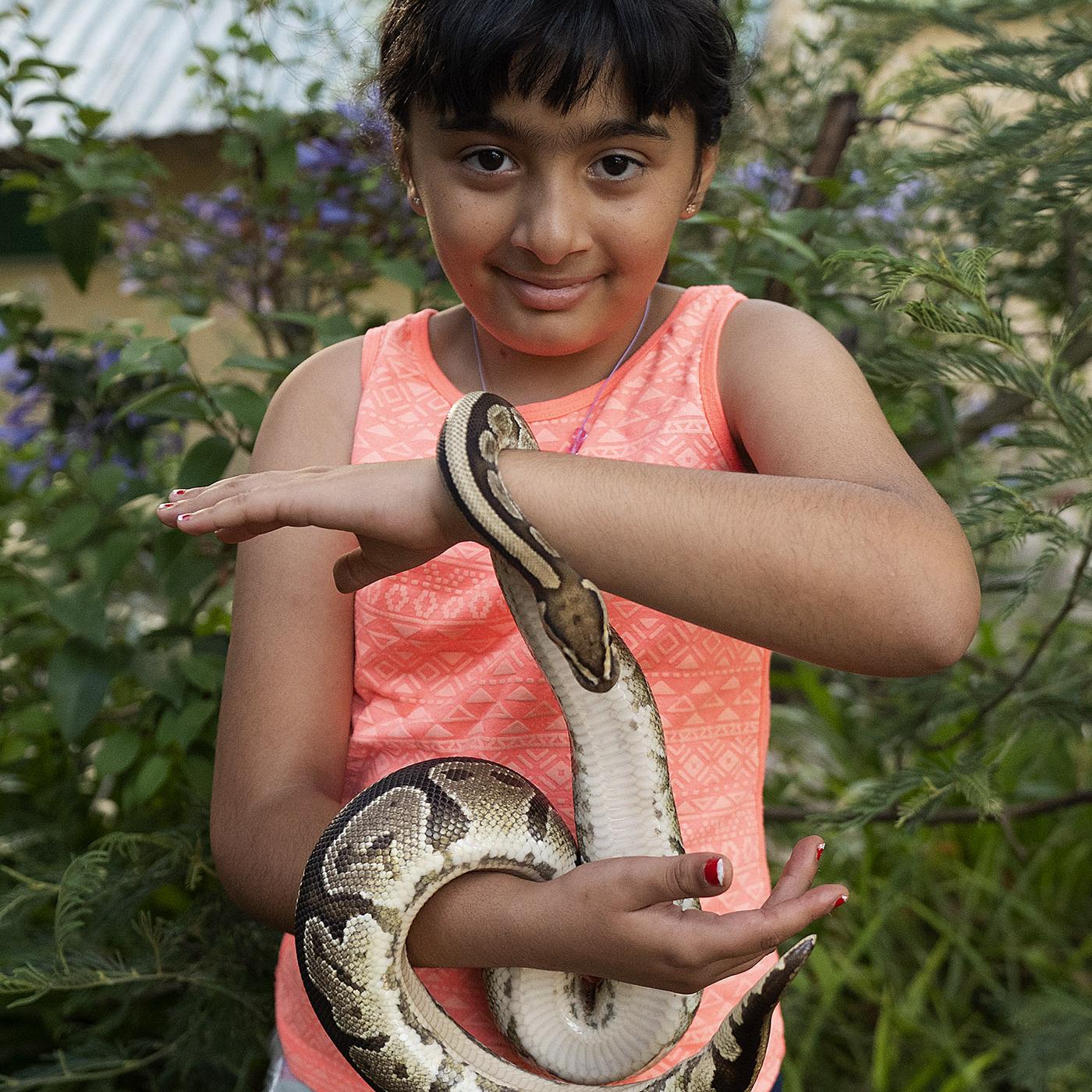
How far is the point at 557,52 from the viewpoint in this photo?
1455 mm


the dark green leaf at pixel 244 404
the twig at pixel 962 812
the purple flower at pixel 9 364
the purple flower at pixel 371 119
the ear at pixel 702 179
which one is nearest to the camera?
the ear at pixel 702 179

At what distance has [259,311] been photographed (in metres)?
3.27

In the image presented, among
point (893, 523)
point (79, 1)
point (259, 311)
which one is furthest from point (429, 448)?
point (79, 1)

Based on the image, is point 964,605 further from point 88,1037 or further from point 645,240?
point 88,1037

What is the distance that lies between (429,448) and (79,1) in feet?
21.0

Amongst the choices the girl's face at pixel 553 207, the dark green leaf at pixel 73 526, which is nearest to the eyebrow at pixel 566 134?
the girl's face at pixel 553 207

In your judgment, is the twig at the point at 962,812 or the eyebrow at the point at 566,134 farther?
the twig at the point at 962,812

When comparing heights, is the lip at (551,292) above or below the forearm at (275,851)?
above

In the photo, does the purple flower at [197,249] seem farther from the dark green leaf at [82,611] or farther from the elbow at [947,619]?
the elbow at [947,619]

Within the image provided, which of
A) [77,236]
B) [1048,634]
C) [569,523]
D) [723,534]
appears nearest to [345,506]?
[569,523]

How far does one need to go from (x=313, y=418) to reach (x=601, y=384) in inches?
19.4

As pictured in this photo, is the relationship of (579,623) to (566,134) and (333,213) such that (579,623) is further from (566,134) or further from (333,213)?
(333,213)

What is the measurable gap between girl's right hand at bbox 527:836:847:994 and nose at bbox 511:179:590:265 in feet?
2.72

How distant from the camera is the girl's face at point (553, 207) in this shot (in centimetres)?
150
